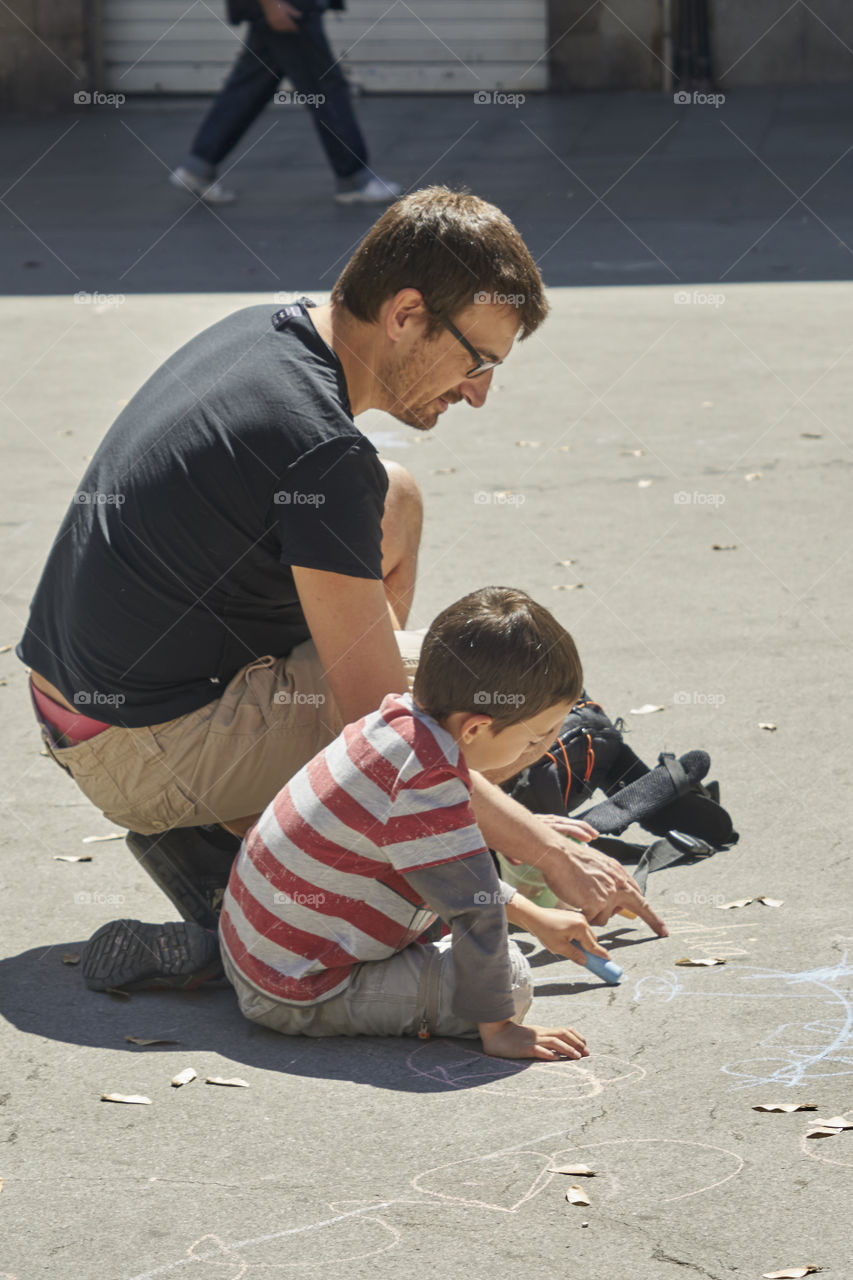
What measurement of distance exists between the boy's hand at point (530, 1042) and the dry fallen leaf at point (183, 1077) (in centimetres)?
49

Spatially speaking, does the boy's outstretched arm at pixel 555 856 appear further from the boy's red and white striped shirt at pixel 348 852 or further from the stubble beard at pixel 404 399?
the stubble beard at pixel 404 399

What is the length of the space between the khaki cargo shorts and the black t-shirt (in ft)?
0.15

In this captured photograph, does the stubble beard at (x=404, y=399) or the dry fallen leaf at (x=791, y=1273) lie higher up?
the stubble beard at (x=404, y=399)

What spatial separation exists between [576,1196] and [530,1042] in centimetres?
49

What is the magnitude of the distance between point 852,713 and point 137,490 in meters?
2.14

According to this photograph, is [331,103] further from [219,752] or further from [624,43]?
[219,752]

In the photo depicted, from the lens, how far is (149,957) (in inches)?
116

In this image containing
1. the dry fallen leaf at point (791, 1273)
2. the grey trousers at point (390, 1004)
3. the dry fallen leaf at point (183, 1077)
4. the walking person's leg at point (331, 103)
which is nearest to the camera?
the dry fallen leaf at point (791, 1273)

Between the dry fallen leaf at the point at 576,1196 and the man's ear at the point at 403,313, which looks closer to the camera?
the dry fallen leaf at the point at 576,1196

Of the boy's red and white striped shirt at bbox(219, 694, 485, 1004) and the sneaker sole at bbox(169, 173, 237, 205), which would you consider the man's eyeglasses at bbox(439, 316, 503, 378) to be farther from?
the sneaker sole at bbox(169, 173, 237, 205)

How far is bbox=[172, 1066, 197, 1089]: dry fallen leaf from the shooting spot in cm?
263

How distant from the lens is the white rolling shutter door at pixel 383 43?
14.6 metres

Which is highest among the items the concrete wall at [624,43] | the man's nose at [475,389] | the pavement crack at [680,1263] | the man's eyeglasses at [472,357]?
the man's eyeglasses at [472,357]

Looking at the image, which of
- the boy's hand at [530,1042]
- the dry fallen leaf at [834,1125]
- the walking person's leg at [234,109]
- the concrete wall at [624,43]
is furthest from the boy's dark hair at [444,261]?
the concrete wall at [624,43]
